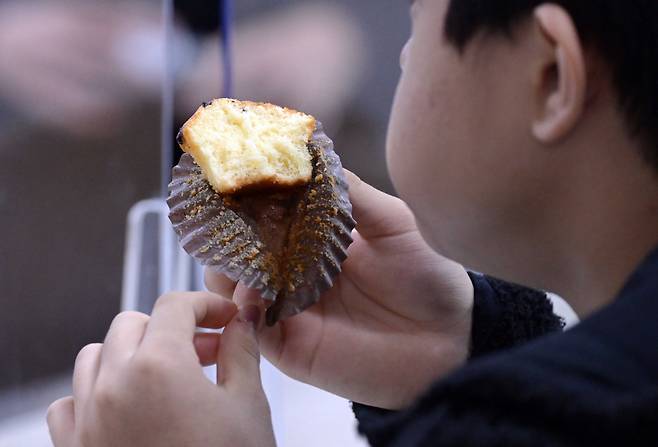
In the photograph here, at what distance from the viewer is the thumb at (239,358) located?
535 millimetres

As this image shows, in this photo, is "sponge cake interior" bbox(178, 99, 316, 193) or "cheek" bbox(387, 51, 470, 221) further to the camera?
"sponge cake interior" bbox(178, 99, 316, 193)

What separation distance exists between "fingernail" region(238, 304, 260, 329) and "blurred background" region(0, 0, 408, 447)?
A: 297 millimetres

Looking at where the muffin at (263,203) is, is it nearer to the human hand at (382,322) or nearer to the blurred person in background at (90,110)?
the human hand at (382,322)

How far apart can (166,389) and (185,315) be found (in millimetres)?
62

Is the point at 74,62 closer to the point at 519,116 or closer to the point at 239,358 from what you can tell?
the point at 239,358

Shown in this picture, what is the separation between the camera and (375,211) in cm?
70

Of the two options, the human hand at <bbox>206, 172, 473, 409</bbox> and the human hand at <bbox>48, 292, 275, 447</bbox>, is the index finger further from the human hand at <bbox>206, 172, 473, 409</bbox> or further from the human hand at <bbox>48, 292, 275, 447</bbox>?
the human hand at <bbox>206, 172, 473, 409</bbox>

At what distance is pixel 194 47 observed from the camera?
1.03m

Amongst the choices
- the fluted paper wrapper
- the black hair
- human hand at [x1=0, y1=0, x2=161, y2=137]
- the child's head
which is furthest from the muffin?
human hand at [x1=0, y1=0, x2=161, y2=137]

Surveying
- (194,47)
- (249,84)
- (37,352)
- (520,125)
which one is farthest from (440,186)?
(37,352)

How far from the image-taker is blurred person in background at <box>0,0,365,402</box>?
0.96 meters

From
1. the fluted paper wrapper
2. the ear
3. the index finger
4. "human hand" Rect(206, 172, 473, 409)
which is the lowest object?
"human hand" Rect(206, 172, 473, 409)

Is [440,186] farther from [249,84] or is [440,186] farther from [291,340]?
[249,84]

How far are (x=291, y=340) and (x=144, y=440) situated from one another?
0.74 feet
